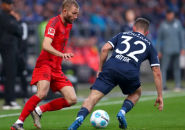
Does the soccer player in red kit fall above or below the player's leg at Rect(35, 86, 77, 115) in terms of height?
above

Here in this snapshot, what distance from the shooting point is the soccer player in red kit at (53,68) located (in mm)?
5770

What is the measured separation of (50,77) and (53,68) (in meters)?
0.18

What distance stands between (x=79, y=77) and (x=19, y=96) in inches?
218

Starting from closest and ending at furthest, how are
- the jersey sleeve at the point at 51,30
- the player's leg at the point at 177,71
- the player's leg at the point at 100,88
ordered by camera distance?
the player's leg at the point at 100,88 < the jersey sleeve at the point at 51,30 < the player's leg at the point at 177,71

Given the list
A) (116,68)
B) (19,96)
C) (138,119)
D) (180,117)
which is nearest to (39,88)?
(116,68)

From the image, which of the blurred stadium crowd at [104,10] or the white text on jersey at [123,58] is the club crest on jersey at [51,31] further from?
the blurred stadium crowd at [104,10]

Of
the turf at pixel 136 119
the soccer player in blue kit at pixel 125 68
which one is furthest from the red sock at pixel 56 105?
the soccer player in blue kit at pixel 125 68

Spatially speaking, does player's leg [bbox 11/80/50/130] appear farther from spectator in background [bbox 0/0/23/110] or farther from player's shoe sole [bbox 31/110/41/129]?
spectator in background [bbox 0/0/23/110]

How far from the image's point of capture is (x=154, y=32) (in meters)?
22.7

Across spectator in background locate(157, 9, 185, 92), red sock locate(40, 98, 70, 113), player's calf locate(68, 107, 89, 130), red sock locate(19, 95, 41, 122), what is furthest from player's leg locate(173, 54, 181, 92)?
player's calf locate(68, 107, 89, 130)

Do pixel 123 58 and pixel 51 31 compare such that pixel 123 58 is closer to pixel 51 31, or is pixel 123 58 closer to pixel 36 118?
pixel 51 31

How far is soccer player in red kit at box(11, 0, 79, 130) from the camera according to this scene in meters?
5.77

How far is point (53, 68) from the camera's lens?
6125 millimetres

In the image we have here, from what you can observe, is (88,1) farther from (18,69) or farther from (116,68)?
(116,68)
